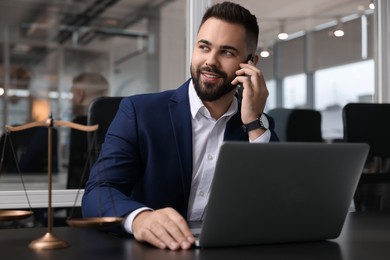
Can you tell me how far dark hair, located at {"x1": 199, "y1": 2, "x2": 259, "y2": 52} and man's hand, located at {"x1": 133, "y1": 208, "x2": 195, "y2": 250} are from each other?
0.86 meters

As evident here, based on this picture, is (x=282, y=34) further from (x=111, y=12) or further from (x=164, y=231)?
(x=111, y=12)

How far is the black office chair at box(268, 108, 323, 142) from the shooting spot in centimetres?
294

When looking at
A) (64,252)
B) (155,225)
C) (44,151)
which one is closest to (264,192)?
(155,225)

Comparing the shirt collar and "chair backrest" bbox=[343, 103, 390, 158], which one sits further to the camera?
"chair backrest" bbox=[343, 103, 390, 158]

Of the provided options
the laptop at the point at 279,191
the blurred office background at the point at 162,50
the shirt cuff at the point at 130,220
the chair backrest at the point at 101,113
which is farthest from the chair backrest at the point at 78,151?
the laptop at the point at 279,191

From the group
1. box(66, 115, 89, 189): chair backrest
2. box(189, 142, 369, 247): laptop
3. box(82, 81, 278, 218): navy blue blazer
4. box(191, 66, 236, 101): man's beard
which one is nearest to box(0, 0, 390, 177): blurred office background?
box(66, 115, 89, 189): chair backrest

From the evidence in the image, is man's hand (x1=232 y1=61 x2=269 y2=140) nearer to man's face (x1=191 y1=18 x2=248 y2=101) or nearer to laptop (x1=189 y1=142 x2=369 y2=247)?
man's face (x1=191 y1=18 x2=248 y2=101)

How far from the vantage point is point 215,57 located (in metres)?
1.77

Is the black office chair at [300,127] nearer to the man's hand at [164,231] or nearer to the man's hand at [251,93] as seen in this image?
the man's hand at [251,93]

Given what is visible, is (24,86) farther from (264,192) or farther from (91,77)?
(264,192)

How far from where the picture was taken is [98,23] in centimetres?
712

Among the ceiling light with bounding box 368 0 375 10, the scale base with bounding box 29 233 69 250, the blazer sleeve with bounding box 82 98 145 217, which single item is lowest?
the scale base with bounding box 29 233 69 250

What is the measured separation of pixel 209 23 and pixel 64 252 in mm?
1010

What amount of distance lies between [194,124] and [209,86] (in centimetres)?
14
